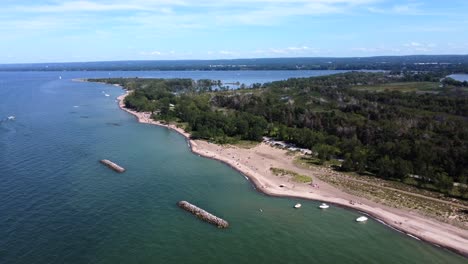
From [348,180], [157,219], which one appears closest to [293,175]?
[348,180]

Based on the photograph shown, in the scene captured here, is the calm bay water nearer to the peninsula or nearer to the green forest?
the peninsula

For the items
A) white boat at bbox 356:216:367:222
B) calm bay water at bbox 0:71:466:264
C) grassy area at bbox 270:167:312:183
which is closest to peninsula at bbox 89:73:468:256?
grassy area at bbox 270:167:312:183

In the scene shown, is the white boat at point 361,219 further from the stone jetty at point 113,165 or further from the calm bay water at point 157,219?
the stone jetty at point 113,165

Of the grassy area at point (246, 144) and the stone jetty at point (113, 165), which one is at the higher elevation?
the stone jetty at point (113, 165)

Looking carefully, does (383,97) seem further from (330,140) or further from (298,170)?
(298,170)

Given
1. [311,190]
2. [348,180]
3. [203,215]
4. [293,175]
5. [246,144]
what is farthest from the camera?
[246,144]

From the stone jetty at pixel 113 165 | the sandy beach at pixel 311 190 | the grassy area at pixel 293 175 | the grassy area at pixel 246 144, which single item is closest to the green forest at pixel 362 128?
the grassy area at pixel 246 144

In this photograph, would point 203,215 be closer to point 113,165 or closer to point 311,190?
point 311,190
